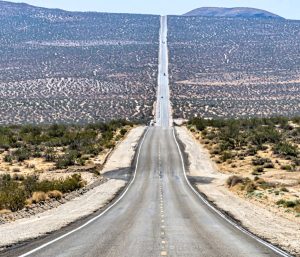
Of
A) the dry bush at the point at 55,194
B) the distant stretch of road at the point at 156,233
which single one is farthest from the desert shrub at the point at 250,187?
the dry bush at the point at 55,194

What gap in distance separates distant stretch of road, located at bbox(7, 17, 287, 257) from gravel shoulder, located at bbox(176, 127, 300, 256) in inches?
37.2

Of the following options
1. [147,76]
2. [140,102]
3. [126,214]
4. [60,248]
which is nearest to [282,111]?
[140,102]

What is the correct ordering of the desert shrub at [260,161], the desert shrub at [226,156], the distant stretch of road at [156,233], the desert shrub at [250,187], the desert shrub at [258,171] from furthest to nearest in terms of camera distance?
the desert shrub at [226,156] → the desert shrub at [260,161] → the desert shrub at [258,171] → the desert shrub at [250,187] → the distant stretch of road at [156,233]

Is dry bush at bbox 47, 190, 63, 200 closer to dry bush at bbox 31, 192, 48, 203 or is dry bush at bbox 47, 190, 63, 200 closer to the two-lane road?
dry bush at bbox 31, 192, 48, 203

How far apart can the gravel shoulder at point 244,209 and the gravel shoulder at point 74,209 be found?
6365 mm

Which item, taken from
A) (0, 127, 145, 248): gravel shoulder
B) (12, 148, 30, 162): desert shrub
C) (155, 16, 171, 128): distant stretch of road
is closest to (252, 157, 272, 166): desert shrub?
(0, 127, 145, 248): gravel shoulder

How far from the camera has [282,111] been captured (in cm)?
11150

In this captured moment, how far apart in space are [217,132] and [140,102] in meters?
48.3

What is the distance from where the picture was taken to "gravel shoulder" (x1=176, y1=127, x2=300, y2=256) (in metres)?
20.3

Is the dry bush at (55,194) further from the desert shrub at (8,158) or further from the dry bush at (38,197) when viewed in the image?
the desert shrub at (8,158)

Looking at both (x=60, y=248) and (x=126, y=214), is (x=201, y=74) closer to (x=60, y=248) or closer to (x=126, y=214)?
(x=126, y=214)

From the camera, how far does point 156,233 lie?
19969 millimetres

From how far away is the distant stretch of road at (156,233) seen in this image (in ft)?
53.5

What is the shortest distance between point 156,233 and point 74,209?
9.78 m
